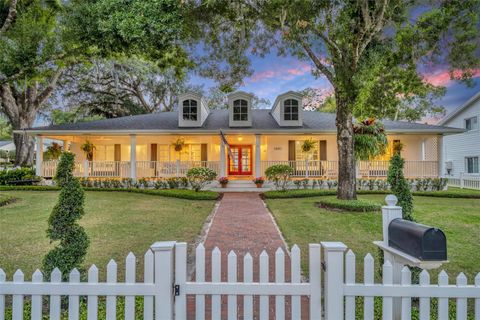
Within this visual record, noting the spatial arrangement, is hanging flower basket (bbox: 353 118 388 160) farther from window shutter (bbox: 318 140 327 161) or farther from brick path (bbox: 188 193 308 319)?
brick path (bbox: 188 193 308 319)

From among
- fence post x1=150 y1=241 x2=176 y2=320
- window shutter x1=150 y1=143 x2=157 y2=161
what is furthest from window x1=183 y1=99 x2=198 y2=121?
fence post x1=150 y1=241 x2=176 y2=320

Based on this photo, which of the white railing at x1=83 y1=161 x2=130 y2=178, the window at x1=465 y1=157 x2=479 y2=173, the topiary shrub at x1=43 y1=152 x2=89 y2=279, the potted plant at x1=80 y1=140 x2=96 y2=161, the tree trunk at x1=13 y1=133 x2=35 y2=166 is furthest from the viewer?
the tree trunk at x1=13 y1=133 x2=35 y2=166

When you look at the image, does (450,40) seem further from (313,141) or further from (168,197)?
(168,197)

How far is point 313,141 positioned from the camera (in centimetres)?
1747

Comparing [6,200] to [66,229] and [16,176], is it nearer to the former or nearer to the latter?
[16,176]

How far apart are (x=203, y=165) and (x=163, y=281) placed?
555 inches

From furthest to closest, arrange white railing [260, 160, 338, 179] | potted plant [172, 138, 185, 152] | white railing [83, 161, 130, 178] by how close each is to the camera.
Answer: potted plant [172, 138, 185, 152] < white railing [83, 161, 130, 178] < white railing [260, 160, 338, 179]

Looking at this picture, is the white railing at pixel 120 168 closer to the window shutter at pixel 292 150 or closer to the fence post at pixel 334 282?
the window shutter at pixel 292 150

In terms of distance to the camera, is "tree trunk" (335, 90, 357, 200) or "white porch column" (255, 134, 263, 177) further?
"white porch column" (255, 134, 263, 177)

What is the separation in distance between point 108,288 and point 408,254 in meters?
2.38

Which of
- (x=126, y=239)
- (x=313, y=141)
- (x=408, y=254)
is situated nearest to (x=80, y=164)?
(x=126, y=239)

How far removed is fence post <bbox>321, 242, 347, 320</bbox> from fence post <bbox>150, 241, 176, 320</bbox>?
1.19 meters

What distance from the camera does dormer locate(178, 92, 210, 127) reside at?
1667 cm

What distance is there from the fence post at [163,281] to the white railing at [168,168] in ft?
45.1
